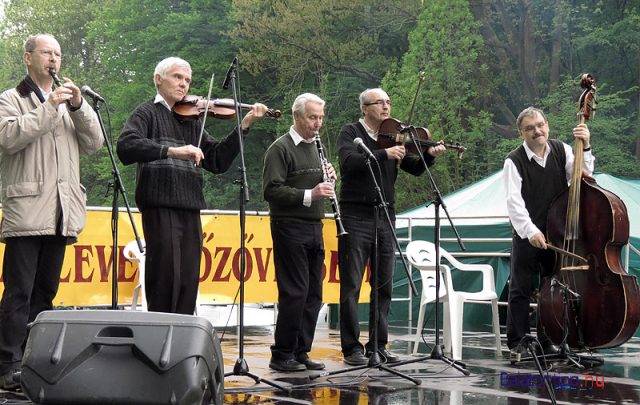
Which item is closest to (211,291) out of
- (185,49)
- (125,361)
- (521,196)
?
(521,196)

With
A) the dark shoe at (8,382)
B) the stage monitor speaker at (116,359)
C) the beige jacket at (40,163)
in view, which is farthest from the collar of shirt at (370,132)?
the stage monitor speaker at (116,359)

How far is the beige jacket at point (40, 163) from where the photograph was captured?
4.86 metres

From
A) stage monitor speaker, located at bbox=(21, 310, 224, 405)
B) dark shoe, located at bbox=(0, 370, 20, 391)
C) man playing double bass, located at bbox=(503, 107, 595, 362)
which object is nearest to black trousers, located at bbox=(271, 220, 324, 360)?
man playing double bass, located at bbox=(503, 107, 595, 362)

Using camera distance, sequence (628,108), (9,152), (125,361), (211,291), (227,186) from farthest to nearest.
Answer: (227,186) → (628,108) → (211,291) → (9,152) → (125,361)

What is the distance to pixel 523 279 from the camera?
7023 mm

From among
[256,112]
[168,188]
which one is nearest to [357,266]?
[256,112]

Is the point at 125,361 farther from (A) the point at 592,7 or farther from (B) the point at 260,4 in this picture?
(B) the point at 260,4

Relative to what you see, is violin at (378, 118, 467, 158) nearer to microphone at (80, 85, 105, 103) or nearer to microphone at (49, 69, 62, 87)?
microphone at (80, 85, 105, 103)

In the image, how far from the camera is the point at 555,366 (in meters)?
6.60

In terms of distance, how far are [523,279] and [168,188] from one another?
308cm

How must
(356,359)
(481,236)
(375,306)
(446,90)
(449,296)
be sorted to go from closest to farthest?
1. (375,306)
2. (356,359)
3. (449,296)
4. (481,236)
5. (446,90)

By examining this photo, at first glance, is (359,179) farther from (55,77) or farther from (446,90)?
(446,90)

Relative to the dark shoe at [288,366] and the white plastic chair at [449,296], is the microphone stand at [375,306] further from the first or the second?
the white plastic chair at [449,296]

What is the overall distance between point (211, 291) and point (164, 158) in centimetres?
387
